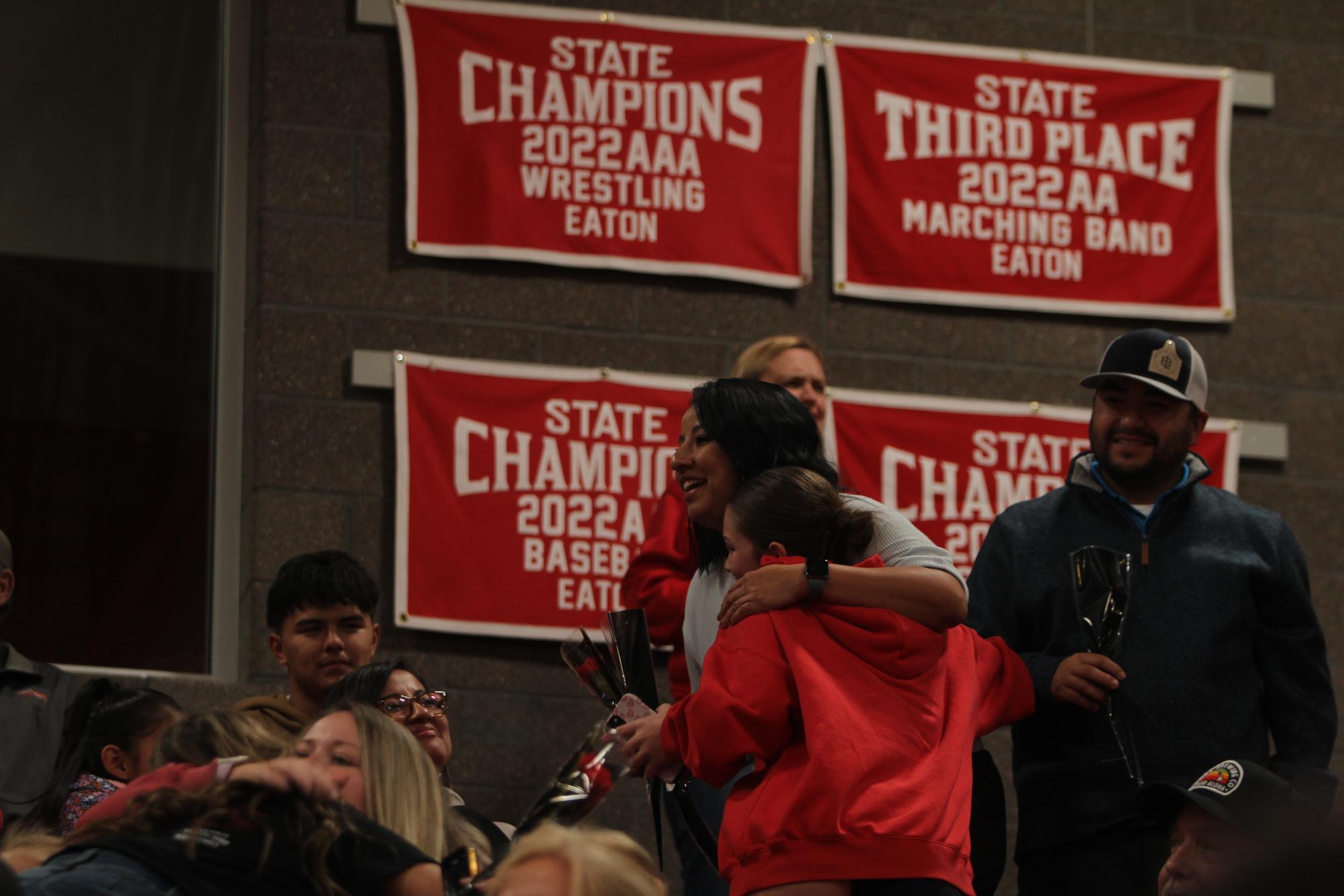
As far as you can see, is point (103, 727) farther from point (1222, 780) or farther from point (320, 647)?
point (1222, 780)

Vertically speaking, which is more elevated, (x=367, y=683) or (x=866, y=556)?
(x=866, y=556)

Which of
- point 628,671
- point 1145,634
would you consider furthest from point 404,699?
point 1145,634

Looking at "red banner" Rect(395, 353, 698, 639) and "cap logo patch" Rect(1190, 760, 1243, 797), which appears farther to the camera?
"red banner" Rect(395, 353, 698, 639)

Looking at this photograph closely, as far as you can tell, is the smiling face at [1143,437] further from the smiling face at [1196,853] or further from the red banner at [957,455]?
the red banner at [957,455]

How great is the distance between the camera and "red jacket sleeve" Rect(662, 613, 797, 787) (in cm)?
277

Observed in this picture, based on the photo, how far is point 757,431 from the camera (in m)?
3.26

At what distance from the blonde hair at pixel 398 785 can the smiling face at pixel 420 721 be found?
3.02ft

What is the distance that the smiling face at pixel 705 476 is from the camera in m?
3.28

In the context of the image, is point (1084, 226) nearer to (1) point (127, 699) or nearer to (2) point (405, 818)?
(1) point (127, 699)

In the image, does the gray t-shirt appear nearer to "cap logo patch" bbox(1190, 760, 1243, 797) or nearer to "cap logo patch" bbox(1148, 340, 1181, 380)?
"cap logo patch" bbox(1190, 760, 1243, 797)

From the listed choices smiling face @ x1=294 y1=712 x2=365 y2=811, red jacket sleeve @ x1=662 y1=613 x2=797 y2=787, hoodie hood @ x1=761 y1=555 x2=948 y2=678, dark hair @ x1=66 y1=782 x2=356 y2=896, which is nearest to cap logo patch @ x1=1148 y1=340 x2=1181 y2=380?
hoodie hood @ x1=761 y1=555 x2=948 y2=678

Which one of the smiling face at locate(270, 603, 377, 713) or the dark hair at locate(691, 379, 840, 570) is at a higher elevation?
the dark hair at locate(691, 379, 840, 570)

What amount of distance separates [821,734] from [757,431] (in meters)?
0.69

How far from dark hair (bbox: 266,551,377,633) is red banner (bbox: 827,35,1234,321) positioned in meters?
1.95
